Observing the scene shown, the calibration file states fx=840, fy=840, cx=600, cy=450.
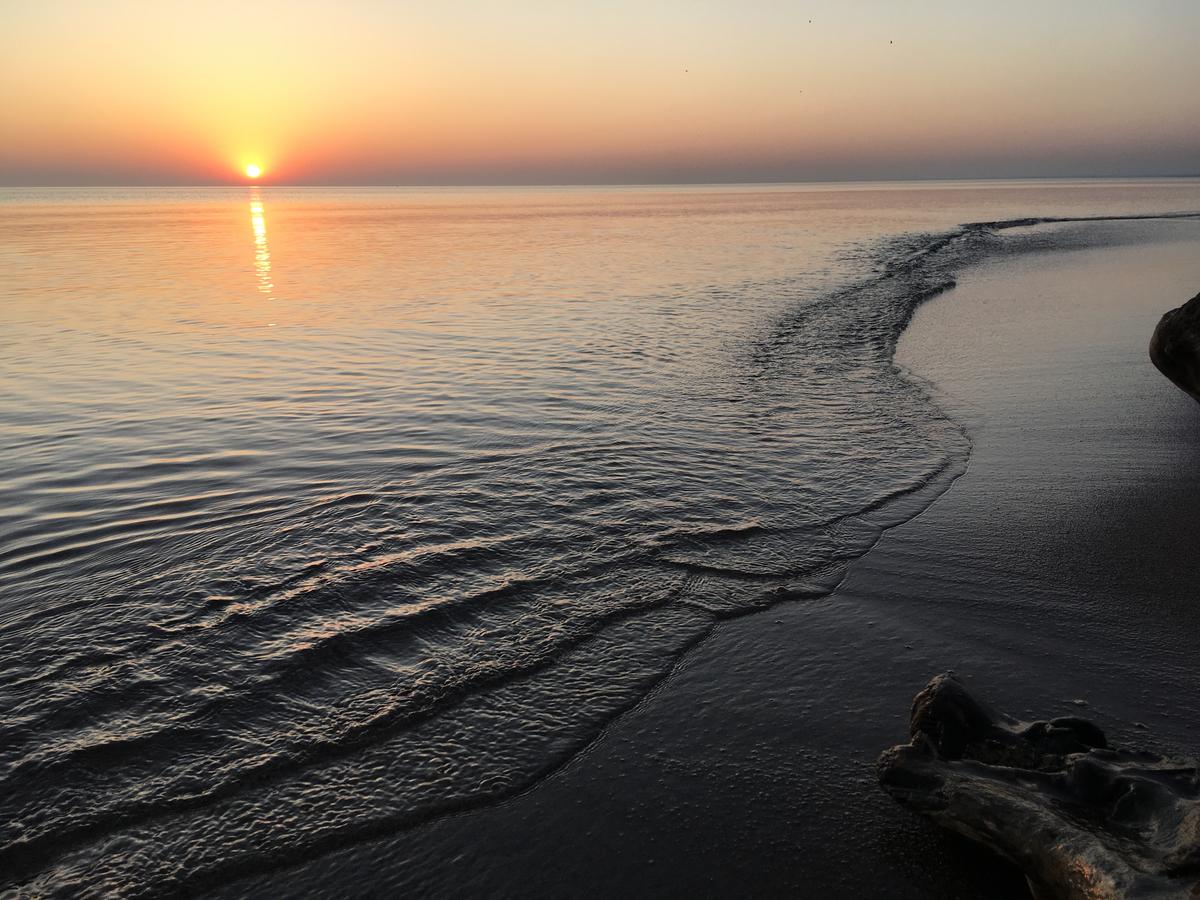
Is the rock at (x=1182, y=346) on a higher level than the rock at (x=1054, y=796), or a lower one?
higher

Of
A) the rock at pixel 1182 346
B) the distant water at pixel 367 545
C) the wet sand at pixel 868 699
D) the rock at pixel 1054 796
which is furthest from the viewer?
the rock at pixel 1182 346

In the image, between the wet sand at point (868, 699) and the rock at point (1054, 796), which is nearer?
the rock at point (1054, 796)

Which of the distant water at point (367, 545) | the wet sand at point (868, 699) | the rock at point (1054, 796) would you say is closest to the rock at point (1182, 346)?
the wet sand at point (868, 699)

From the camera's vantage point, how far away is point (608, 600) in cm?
563

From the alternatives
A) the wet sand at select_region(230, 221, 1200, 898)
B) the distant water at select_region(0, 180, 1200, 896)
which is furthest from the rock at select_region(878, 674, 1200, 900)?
the distant water at select_region(0, 180, 1200, 896)

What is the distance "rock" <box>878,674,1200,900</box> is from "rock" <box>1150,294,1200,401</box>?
581 centimetres

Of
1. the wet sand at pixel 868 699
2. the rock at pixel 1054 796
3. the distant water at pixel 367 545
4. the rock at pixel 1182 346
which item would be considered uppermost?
the rock at pixel 1182 346

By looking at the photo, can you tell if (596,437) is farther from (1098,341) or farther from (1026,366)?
(1098,341)

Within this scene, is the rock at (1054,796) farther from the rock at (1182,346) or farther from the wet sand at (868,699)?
the rock at (1182,346)

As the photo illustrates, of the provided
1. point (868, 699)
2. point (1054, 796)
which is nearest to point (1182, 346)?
point (868, 699)

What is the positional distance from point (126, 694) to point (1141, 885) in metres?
4.64

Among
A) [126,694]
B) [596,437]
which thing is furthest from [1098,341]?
[126,694]

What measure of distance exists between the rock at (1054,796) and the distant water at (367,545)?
61.9 inches

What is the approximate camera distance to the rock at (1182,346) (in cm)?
776
